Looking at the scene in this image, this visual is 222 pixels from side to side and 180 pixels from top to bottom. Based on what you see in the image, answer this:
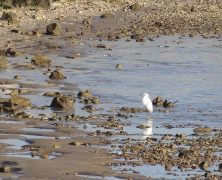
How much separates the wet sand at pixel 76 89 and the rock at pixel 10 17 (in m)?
0.22

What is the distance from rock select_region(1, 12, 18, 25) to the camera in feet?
127

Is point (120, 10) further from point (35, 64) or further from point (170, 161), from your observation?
point (170, 161)

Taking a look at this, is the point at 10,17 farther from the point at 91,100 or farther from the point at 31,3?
the point at 91,100

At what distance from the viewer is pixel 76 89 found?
80.6 feet

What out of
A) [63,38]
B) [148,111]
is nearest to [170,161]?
[148,111]

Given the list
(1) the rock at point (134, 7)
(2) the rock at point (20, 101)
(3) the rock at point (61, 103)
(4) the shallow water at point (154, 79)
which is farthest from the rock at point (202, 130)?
(1) the rock at point (134, 7)

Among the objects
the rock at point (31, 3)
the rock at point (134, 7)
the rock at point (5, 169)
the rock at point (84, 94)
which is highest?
the rock at point (31, 3)

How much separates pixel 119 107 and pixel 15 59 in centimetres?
949

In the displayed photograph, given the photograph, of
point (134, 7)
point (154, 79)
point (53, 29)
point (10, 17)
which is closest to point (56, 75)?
point (154, 79)

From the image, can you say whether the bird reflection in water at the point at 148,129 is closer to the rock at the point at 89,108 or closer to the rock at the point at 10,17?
the rock at the point at 89,108

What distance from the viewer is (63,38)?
37.0 metres

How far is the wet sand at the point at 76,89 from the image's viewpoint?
584 inches

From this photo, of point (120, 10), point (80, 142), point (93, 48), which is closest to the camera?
point (80, 142)

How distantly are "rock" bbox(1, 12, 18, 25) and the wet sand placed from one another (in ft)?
0.72
